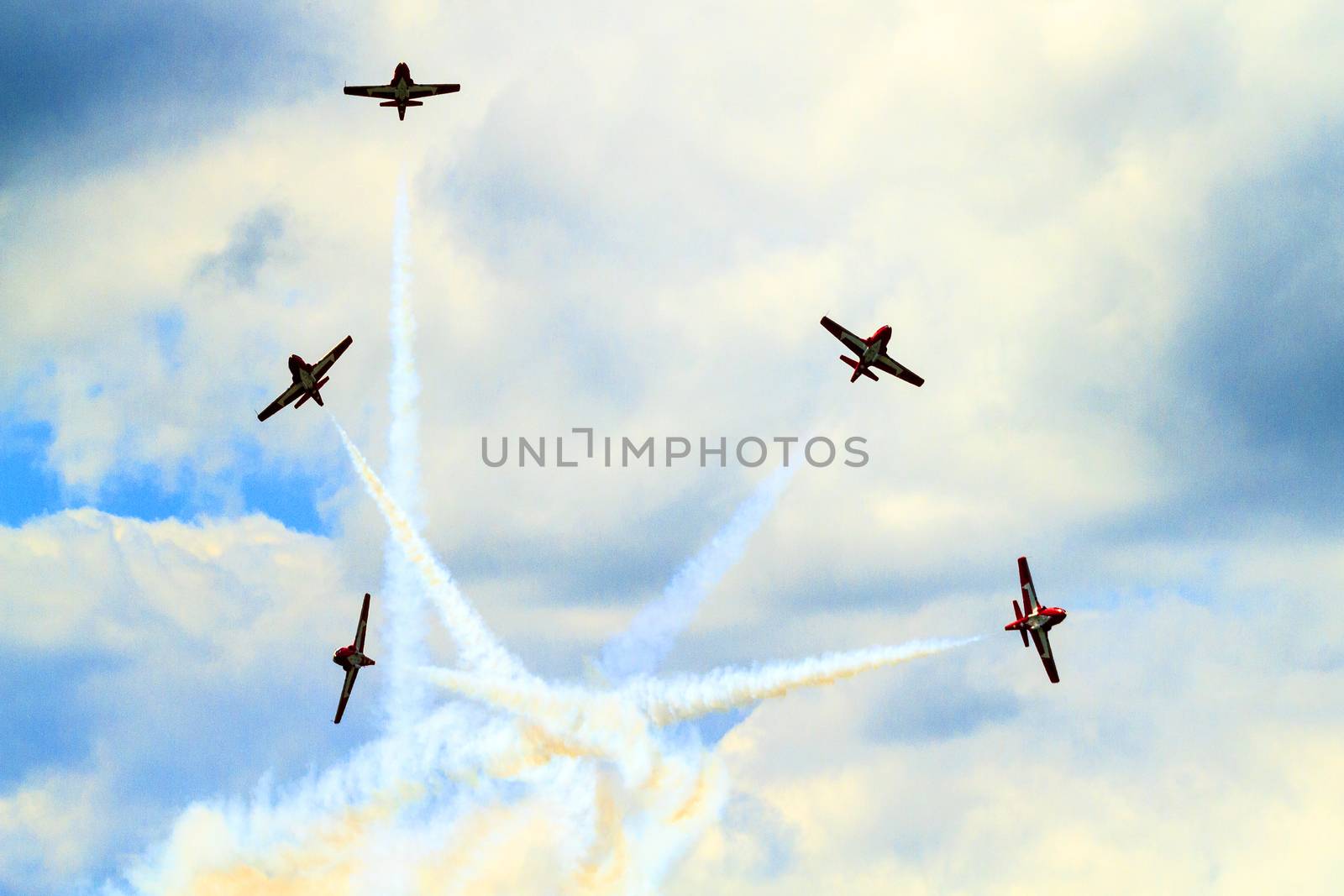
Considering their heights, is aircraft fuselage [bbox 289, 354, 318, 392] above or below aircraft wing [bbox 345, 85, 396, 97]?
below

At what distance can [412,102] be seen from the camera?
134375mm

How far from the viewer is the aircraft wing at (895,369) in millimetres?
128875

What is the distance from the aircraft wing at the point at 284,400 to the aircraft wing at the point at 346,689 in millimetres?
23995

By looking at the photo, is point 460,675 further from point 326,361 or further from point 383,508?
point 326,361

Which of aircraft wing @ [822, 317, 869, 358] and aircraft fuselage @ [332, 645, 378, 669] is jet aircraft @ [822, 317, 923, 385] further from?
aircraft fuselage @ [332, 645, 378, 669]

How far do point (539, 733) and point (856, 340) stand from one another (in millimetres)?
40623

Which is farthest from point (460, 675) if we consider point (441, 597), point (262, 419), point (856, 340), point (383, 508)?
point (856, 340)

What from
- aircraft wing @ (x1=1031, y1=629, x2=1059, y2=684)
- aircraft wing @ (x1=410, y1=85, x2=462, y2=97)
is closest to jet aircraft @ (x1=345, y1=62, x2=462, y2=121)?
aircraft wing @ (x1=410, y1=85, x2=462, y2=97)

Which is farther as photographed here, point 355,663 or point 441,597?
point 355,663

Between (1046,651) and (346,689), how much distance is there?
6166 cm

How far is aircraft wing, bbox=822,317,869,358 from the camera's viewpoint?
128m

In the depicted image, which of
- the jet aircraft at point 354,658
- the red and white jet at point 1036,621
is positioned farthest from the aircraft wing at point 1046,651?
the jet aircraft at point 354,658

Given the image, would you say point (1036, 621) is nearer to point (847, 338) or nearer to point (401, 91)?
point (847, 338)

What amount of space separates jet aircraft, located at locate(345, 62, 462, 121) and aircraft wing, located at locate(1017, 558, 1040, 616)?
63260mm
